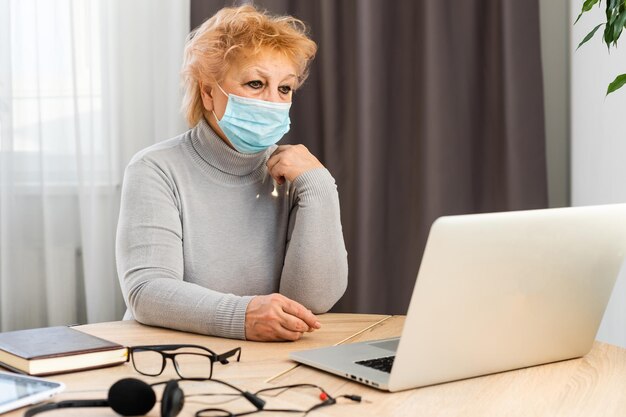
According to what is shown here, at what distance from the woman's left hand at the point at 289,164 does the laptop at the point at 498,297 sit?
0.60m

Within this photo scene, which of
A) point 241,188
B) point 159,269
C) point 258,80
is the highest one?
point 258,80

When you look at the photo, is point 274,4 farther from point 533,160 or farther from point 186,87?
point 533,160

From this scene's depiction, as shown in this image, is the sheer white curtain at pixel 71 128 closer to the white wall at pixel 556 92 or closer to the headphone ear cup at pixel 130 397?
the white wall at pixel 556 92

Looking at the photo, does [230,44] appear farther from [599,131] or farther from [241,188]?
[599,131]

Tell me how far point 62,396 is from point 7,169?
1.73 metres

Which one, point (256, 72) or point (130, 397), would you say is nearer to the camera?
point (130, 397)

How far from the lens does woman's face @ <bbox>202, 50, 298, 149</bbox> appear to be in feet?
5.93

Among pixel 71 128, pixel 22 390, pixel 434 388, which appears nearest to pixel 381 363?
pixel 434 388

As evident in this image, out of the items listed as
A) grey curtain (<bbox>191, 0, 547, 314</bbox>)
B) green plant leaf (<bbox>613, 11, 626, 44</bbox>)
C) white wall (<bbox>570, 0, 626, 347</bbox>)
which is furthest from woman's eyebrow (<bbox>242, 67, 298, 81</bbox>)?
white wall (<bbox>570, 0, 626, 347</bbox>)

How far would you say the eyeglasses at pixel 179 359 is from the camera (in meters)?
1.18

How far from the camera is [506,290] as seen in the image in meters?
1.12

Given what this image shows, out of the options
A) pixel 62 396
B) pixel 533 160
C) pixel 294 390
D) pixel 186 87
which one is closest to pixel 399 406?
pixel 294 390

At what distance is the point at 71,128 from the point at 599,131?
161 centimetres

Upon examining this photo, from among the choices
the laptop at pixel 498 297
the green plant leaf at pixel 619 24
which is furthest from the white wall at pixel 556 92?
the laptop at pixel 498 297
